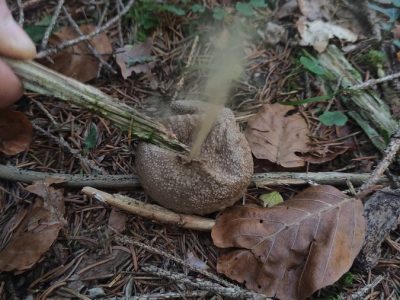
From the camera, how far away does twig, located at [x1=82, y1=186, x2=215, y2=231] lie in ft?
6.97

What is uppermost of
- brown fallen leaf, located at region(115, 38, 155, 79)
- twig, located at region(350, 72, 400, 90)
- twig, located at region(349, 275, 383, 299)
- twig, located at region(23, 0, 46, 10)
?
twig, located at region(23, 0, 46, 10)

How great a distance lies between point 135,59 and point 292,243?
4.68 ft

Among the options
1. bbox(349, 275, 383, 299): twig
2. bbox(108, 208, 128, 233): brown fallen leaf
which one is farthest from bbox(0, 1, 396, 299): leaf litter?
bbox(349, 275, 383, 299): twig

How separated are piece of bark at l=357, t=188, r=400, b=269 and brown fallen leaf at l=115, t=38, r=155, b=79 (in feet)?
4.81

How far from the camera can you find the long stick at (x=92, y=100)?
6.80 ft

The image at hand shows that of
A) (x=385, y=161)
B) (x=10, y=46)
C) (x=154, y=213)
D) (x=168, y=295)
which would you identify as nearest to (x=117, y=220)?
(x=154, y=213)

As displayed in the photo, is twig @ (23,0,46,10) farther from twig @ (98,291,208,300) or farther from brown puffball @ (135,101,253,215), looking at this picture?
twig @ (98,291,208,300)

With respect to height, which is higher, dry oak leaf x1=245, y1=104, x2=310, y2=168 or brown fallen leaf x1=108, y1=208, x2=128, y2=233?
dry oak leaf x1=245, y1=104, x2=310, y2=168

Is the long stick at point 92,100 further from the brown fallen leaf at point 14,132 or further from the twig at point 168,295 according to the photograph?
the twig at point 168,295

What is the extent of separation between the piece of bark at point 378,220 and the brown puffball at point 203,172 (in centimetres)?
60

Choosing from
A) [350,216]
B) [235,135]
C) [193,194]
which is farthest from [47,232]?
[350,216]

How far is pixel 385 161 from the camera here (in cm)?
228

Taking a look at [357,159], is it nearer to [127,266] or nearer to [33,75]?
[127,266]

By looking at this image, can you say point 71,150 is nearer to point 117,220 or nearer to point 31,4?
point 117,220
